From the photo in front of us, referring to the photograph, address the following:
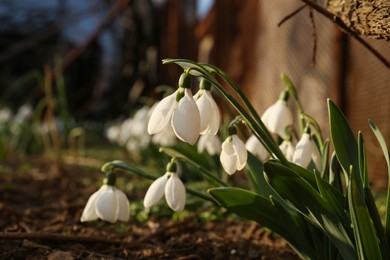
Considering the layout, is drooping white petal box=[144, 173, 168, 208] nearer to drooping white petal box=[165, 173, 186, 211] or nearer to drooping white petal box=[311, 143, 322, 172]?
drooping white petal box=[165, 173, 186, 211]

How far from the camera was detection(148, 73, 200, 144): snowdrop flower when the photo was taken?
122cm

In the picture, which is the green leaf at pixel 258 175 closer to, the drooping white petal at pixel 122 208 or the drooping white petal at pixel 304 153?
the drooping white petal at pixel 304 153

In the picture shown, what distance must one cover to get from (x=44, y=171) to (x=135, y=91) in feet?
15.5

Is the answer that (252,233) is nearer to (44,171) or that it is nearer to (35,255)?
(35,255)

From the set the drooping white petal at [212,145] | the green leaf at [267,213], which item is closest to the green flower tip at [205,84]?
the green leaf at [267,213]

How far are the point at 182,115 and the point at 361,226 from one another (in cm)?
50

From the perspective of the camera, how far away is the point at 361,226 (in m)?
1.16

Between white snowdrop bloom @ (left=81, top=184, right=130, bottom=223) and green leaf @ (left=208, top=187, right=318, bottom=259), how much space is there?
362 mm

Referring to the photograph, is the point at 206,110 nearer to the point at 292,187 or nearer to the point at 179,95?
the point at 179,95

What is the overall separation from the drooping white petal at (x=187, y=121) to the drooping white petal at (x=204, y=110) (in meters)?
0.07

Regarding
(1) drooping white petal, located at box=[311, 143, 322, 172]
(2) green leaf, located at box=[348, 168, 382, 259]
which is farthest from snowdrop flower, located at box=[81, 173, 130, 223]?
(2) green leaf, located at box=[348, 168, 382, 259]

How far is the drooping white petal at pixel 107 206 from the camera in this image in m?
1.54

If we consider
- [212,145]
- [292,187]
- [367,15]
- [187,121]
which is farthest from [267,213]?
[212,145]

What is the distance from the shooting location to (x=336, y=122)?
52.1 inches
